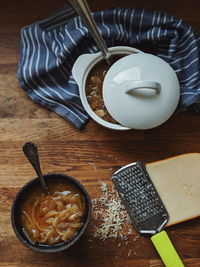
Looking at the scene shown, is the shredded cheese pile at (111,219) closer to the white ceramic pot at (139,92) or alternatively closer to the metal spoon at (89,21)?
the white ceramic pot at (139,92)

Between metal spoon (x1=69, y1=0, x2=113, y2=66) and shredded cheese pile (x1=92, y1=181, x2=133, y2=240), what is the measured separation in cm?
33

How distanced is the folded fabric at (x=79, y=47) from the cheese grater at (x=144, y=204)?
17 centimetres

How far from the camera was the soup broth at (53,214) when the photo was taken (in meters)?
1.04

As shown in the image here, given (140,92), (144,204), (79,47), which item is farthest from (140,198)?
(79,47)

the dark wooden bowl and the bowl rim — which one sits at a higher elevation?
the bowl rim

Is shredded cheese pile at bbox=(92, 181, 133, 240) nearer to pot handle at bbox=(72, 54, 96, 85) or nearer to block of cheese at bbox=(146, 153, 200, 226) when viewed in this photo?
block of cheese at bbox=(146, 153, 200, 226)

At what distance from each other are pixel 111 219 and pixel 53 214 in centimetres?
14

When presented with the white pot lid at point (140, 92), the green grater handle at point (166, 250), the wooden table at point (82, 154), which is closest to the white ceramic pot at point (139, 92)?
the white pot lid at point (140, 92)

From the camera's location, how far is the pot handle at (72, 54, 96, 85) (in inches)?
43.3

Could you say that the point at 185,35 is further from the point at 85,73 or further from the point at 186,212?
the point at 186,212

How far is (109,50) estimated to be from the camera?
1101mm

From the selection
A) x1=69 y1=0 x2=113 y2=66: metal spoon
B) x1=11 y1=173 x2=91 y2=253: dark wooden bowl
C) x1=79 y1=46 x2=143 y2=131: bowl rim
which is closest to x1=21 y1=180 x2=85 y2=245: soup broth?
x1=11 y1=173 x2=91 y2=253: dark wooden bowl

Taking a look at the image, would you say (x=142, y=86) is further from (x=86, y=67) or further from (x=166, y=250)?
(x=166, y=250)

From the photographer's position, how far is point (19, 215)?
104 cm
